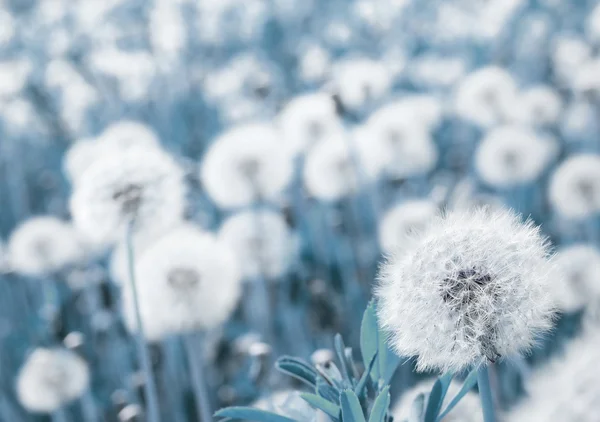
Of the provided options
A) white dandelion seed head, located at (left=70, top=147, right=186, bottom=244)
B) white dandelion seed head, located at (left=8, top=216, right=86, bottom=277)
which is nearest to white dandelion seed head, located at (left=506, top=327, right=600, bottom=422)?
white dandelion seed head, located at (left=70, top=147, right=186, bottom=244)

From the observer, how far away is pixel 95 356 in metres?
2.82

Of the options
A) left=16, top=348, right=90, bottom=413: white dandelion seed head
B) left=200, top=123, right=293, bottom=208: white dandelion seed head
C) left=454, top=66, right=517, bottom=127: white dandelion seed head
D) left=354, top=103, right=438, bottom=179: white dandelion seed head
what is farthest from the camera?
left=454, top=66, right=517, bottom=127: white dandelion seed head

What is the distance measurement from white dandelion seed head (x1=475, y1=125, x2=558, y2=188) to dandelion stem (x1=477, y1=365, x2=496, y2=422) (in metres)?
2.17

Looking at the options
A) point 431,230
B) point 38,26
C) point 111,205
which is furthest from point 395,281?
point 38,26

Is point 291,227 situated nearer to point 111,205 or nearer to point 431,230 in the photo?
point 111,205

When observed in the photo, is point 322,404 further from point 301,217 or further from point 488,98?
point 488,98

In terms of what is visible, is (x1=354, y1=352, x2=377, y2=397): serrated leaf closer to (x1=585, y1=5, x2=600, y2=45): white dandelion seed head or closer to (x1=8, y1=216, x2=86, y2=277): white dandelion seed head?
(x1=8, y1=216, x2=86, y2=277): white dandelion seed head

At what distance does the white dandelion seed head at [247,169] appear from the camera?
8.14 feet

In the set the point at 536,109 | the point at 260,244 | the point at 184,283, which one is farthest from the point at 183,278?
the point at 536,109

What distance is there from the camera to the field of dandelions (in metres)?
0.81

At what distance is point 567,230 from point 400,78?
2.01 meters

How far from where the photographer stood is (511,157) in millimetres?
2816

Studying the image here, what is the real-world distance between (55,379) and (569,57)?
2.93m

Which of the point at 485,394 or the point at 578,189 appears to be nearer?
the point at 485,394
